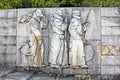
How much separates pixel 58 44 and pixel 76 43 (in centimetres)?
47

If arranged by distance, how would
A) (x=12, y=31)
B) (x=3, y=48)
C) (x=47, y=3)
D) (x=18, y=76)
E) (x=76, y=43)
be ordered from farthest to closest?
(x=47, y=3) → (x=3, y=48) → (x=12, y=31) → (x=76, y=43) → (x=18, y=76)

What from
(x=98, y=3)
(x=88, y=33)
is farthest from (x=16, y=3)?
(x=88, y=33)

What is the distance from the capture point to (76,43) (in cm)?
860

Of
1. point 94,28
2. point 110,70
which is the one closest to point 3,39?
point 94,28

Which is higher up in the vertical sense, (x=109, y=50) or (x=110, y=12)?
(x=110, y=12)

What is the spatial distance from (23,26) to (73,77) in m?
1.92

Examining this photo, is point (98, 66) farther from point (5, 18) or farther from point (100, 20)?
point (5, 18)

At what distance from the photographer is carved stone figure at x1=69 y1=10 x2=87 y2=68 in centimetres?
860

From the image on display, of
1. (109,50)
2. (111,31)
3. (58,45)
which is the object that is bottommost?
(109,50)

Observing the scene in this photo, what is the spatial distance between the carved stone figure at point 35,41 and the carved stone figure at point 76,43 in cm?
80

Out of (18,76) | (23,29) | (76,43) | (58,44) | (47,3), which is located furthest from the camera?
(47,3)

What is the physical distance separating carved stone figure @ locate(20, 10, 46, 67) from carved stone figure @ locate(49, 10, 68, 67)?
318 mm

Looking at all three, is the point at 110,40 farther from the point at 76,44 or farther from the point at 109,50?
the point at 76,44

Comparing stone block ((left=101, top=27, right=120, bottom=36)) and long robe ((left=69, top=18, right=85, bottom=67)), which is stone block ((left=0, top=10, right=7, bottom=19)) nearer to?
long robe ((left=69, top=18, right=85, bottom=67))
